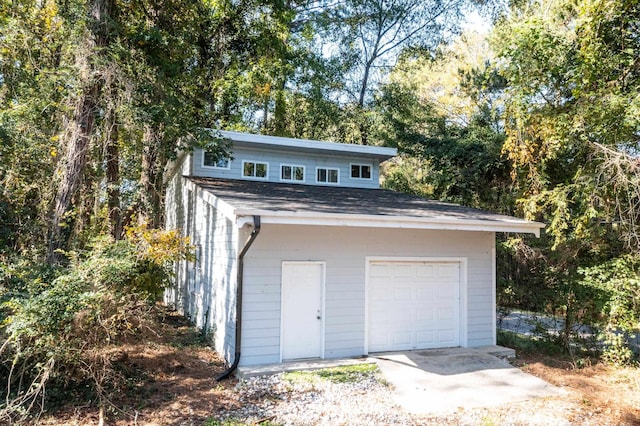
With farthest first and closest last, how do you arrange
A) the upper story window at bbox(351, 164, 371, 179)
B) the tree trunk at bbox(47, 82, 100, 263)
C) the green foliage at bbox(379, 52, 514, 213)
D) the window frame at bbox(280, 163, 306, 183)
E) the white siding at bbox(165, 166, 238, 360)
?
1. the green foliage at bbox(379, 52, 514, 213)
2. the upper story window at bbox(351, 164, 371, 179)
3. the window frame at bbox(280, 163, 306, 183)
4. the tree trunk at bbox(47, 82, 100, 263)
5. the white siding at bbox(165, 166, 238, 360)

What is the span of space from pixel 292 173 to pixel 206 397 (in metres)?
7.77

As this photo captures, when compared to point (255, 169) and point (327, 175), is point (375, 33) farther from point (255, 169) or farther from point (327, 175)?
point (255, 169)

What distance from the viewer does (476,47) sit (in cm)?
2570

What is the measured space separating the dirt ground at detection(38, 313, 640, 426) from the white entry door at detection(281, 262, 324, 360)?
1.34 m

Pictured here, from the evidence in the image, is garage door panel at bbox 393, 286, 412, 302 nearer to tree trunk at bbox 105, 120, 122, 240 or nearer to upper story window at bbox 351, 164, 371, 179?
upper story window at bbox 351, 164, 371, 179

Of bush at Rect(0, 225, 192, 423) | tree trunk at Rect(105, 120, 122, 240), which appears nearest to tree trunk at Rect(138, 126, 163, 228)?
tree trunk at Rect(105, 120, 122, 240)

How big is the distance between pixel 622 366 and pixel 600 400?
2.37 m

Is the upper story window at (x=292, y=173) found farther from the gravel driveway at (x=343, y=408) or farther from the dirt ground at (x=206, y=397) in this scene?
the gravel driveway at (x=343, y=408)

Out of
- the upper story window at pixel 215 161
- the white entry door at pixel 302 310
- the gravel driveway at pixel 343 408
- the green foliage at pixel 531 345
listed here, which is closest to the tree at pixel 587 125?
the green foliage at pixel 531 345

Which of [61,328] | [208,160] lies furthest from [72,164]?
[61,328]

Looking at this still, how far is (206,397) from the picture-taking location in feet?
19.6

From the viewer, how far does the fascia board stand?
6414mm

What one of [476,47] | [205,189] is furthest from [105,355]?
[476,47]

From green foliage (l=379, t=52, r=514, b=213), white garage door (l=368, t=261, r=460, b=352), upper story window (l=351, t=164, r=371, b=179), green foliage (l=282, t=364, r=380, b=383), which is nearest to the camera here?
green foliage (l=282, t=364, r=380, b=383)
